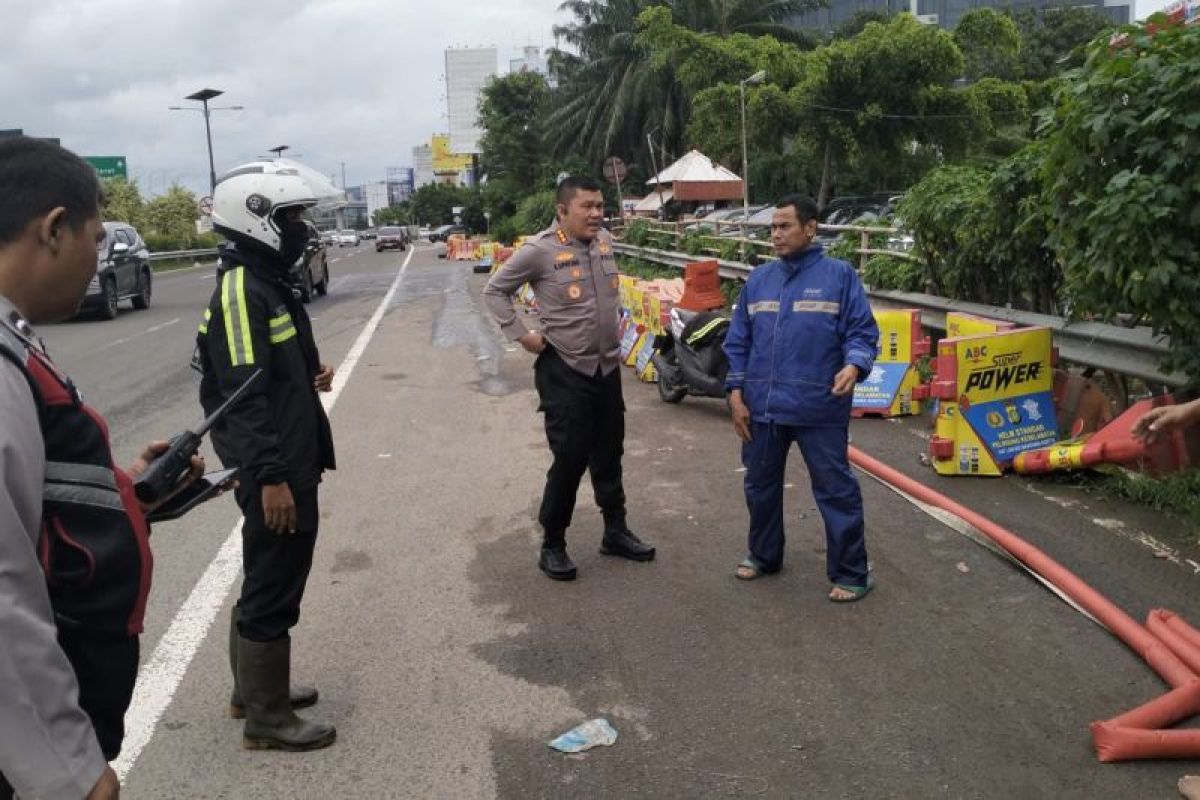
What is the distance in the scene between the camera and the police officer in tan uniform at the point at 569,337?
5418mm

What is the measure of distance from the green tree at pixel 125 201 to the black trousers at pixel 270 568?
166ft

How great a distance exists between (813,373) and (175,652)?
10.3 ft

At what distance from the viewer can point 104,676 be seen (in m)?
1.88

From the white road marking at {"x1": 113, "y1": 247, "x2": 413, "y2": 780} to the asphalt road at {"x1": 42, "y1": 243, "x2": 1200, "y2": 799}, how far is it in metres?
0.05

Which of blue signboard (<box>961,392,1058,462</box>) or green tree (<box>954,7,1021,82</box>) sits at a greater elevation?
green tree (<box>954,7,1021,82</box>)

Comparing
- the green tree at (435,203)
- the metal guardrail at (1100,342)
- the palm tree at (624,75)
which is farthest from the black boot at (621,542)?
the green tree at (435,203)

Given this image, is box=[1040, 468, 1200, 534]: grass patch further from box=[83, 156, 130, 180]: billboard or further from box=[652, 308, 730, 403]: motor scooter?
box=[83, 156, 130, 180]: billboard

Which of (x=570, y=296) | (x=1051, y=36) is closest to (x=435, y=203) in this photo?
(x=1051, y=36)

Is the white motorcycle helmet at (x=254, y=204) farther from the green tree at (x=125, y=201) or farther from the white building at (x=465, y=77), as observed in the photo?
the white building at (x=465, y=77)

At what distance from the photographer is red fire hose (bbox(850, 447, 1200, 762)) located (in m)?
3.44

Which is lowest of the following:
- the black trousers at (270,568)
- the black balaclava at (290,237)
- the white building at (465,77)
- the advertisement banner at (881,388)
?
the advertisement banner at (881,388)

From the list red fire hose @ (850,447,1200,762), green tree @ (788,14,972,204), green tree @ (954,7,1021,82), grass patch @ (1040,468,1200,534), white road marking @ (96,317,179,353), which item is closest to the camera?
red fire hose @ (850,447,1200,762)

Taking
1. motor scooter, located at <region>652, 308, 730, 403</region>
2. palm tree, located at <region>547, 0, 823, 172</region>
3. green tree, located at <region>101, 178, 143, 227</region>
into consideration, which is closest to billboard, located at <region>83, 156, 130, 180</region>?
green tree, located at <region>101, 178, 143, 227</region>

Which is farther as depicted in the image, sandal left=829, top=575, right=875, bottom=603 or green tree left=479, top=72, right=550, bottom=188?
green tree left=479, top=72, right=550, bottom=188
